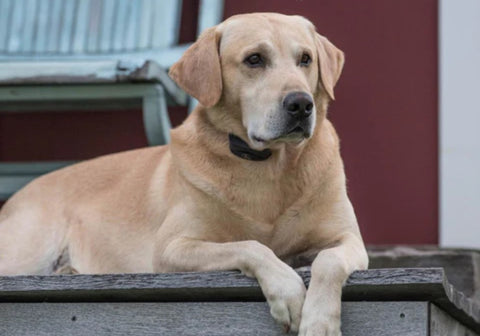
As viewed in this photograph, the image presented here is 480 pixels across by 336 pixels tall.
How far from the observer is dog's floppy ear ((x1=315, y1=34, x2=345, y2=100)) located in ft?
11.1

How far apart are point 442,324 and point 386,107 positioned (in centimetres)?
214

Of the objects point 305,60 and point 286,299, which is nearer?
point 286,299

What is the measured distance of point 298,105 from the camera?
3.08m

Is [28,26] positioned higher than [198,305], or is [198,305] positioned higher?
[28,26]

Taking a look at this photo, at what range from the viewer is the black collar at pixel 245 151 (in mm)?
3311

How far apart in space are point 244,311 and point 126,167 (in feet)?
4.39

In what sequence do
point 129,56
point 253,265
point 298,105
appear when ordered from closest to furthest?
point 253,265
point 298,105
point 129,56

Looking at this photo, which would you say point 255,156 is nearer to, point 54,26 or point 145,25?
point 145,25

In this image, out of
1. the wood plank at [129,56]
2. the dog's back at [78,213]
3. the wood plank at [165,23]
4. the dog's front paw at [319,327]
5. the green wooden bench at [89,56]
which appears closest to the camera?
the dog's front paw at [319,327]

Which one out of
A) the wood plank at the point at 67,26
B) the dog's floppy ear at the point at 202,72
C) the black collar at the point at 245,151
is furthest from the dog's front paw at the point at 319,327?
the wood plank at the point at 67,26

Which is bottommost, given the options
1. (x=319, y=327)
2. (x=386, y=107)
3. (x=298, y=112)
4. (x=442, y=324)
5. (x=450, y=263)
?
(x=450, y=263)

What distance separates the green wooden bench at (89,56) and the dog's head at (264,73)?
782 mm

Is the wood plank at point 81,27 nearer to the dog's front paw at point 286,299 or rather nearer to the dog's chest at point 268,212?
the dog's chest at point 268,212

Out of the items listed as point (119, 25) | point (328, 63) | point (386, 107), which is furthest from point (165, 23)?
point (328, 63)
